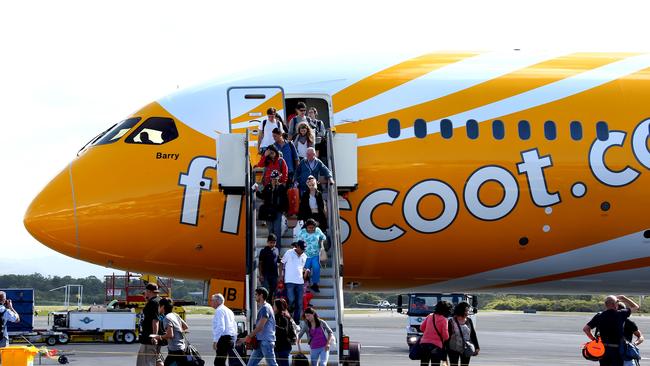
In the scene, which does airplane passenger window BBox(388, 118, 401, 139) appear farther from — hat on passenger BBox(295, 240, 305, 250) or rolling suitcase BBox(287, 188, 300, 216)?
hat on passenger BBox(295, 240, 305, 250)

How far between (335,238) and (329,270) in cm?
71

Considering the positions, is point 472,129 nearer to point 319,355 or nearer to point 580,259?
point 580,259

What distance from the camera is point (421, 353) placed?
1491cm

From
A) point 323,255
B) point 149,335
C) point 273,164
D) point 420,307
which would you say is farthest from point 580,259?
point 420,307

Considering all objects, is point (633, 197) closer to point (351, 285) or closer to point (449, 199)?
point (449, 199)

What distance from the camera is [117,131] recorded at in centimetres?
1922

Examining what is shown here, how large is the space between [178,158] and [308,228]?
349 cm

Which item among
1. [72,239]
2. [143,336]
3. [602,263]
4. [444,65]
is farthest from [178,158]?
[602,263]

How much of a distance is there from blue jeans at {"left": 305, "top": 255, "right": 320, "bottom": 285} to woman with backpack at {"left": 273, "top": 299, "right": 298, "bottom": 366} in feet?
4.58

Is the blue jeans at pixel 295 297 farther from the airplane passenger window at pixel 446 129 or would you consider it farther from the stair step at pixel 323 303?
the airplane passenger window at pixel 446 129

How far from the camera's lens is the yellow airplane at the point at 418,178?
59.4 ft

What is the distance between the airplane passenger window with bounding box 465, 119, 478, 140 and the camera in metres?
18.5

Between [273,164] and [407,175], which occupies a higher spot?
[273,164]

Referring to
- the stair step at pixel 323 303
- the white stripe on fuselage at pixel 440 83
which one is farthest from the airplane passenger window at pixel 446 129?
the stair step at pixel 323 303
